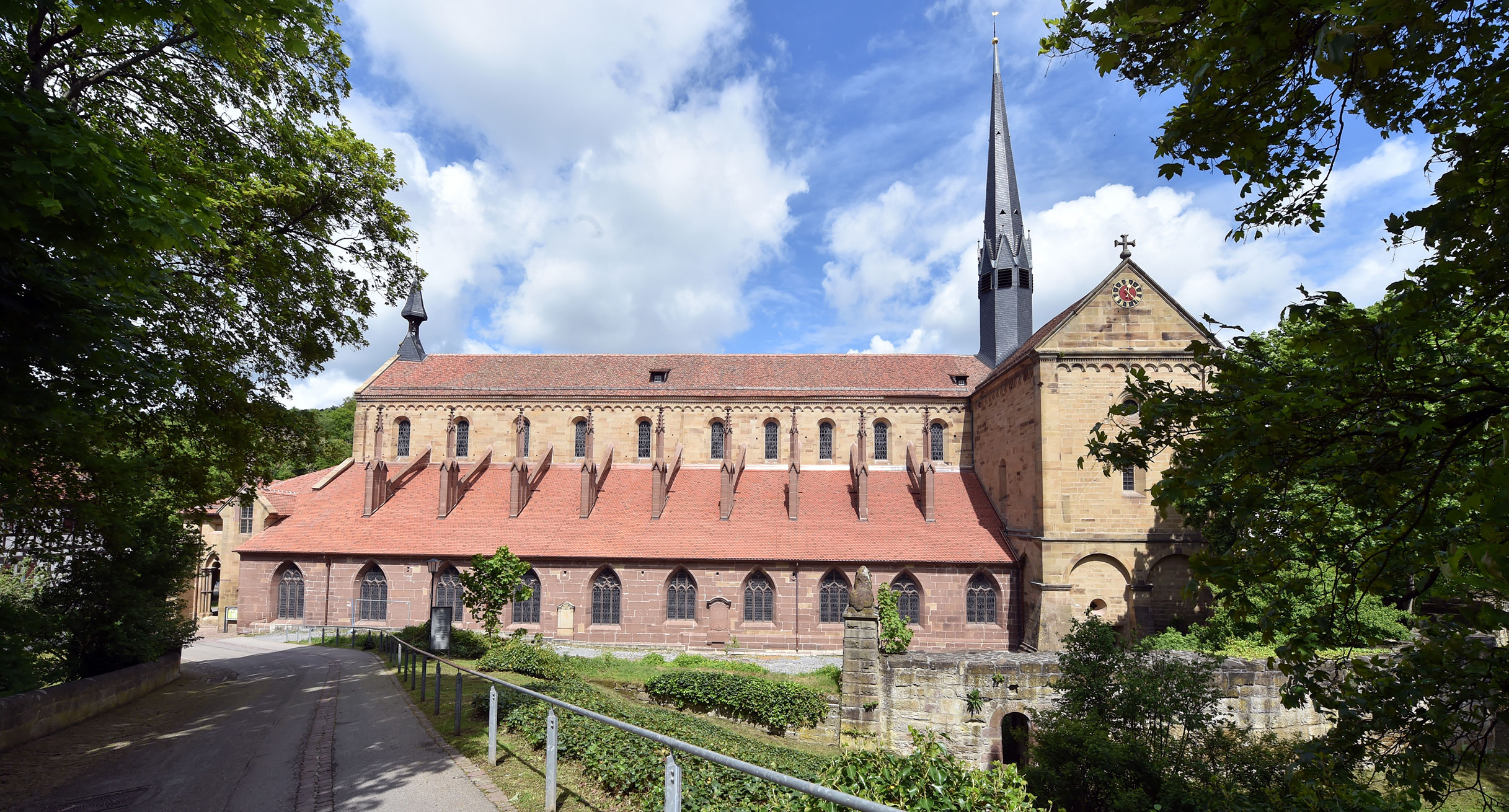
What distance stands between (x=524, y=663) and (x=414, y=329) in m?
26.4

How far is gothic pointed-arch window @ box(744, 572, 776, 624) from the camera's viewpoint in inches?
1009

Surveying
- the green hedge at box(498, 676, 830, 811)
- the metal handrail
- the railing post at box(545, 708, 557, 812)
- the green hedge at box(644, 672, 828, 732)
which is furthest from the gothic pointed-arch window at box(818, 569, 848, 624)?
the metal handrail

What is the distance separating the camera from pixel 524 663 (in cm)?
1480

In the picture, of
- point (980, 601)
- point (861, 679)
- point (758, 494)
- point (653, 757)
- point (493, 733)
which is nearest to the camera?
point (653, 757)

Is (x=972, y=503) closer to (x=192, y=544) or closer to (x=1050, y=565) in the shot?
(x=1050, y=565)

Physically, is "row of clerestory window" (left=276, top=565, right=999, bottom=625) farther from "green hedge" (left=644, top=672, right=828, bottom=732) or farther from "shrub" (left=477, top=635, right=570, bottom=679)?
"shrub" (left=477, top=635, right=570, bottom=679)

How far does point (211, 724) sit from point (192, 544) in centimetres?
628

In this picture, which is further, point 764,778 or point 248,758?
point 248,758

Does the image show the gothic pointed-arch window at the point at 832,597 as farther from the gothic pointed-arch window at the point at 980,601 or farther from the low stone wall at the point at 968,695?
the low stone wall at the point at 968,695

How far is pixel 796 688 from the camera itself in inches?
662

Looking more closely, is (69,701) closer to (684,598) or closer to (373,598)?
(373,598)

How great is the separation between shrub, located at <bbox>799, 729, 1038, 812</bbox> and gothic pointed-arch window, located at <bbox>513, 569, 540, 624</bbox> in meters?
22.6

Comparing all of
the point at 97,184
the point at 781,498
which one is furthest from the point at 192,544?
the point at 781,498

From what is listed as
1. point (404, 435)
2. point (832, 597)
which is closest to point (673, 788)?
point (832, 597)
